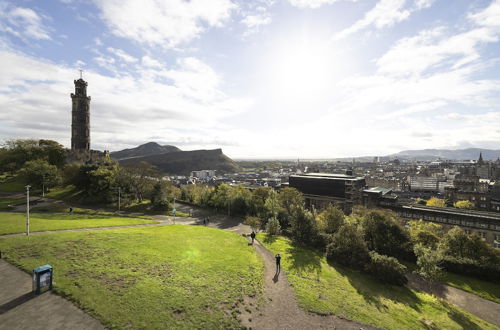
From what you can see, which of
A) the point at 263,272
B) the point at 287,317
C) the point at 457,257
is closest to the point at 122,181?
the point at 263,272

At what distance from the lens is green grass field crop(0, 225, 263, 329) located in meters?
15.9

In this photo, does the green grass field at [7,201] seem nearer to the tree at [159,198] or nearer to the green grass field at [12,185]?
the green grass field at [12,185]

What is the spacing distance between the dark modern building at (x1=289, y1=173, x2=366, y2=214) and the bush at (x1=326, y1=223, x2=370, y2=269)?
139ft

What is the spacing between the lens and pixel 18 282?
17.4m

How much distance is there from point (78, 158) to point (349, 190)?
118 metres

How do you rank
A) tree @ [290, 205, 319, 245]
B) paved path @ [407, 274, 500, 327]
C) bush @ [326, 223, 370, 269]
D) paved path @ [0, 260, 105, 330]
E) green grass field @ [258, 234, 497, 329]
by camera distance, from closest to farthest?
paved path @ [0, 260, 105, 330], green grass field @ [258, 234, 497, 329], paved path @ [407, 274, 500, 327], bush @ [326, 223, 370, 269], tree @ [290, 205, 319, 245]

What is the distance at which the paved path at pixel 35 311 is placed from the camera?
45.0ft

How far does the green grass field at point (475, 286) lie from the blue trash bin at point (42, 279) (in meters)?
49.6

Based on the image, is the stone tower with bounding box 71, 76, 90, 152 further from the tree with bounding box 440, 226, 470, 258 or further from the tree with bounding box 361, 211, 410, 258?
the tree with bounding box 440, 226, 470, 258

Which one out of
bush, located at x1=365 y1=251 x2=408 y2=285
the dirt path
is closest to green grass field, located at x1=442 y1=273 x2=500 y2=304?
bush, located at x1=365 y1=251 x2=408 y2=285

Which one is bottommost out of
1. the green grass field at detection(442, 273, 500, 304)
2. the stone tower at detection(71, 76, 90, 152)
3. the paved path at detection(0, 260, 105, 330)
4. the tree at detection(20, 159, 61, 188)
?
the green grass field at detection(442, 273, 500, 304)

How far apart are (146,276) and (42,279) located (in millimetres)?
7412

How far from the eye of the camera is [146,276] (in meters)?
20.6

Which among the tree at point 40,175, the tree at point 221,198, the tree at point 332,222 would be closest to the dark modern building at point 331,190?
the tree at point 332,222
